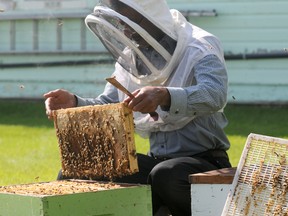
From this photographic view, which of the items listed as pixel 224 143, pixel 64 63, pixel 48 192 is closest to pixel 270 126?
pixel 64 63

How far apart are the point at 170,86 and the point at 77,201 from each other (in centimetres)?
109

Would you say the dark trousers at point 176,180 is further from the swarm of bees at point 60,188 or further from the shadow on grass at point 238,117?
the shadow on grass at point 238,117

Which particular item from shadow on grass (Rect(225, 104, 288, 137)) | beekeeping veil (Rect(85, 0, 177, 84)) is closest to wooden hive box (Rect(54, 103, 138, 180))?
beekeeping veil (Rect(85, 0, 177, 84))

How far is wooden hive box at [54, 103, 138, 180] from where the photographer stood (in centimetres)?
475

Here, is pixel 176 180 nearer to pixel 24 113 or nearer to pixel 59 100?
pixel 59 100

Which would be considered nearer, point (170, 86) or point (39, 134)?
point (170, 86)

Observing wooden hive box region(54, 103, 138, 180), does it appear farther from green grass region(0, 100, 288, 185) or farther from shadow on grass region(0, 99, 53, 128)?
shadow on grass region(0, 99, 53, 128)

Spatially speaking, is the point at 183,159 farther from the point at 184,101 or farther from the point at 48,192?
the point at 48,192

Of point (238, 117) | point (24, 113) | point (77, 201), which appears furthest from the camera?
point (24, 113)

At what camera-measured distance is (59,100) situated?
5.54 m

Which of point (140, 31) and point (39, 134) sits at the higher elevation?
point (140, 31)

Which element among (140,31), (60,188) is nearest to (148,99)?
(140,31)

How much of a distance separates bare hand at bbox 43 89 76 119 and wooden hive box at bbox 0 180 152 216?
2.81ft

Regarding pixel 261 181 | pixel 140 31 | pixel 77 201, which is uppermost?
pixel 140 31
